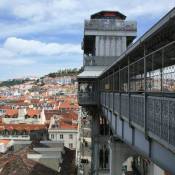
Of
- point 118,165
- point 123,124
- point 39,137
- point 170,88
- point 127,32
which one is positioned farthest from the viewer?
point 39,137

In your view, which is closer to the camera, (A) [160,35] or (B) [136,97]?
(A) [160,35]

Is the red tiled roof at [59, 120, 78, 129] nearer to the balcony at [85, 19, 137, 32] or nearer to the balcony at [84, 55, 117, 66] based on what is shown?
the balcony at [85, 19, 137, 32]

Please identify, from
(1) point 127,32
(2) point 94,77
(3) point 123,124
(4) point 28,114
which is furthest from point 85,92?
(4) point 28,114

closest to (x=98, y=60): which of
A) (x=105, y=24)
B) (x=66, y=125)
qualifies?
(x=105, y=24)

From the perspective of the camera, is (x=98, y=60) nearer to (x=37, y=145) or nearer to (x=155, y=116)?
(x=37, y=145)

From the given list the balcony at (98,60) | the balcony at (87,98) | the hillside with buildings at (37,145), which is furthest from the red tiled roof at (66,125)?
the balcony at (87,98)

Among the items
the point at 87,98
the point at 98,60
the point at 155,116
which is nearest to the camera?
the point at 155,116

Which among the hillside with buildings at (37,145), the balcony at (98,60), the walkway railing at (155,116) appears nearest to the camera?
the walkway railing at (155,116)

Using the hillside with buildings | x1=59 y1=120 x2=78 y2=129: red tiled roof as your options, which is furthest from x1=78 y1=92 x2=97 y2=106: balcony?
x1=59 y1=120 x2=78 y2=129: red tiled roof

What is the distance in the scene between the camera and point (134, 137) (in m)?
12.9

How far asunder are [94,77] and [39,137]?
34.2 m

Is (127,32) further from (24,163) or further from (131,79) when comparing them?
(131,79)

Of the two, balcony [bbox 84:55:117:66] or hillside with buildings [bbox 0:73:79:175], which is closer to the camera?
balcony [bbox 84:55:117:66]

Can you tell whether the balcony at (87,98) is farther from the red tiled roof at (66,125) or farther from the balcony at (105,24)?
the red tiled roof at (66,125)
